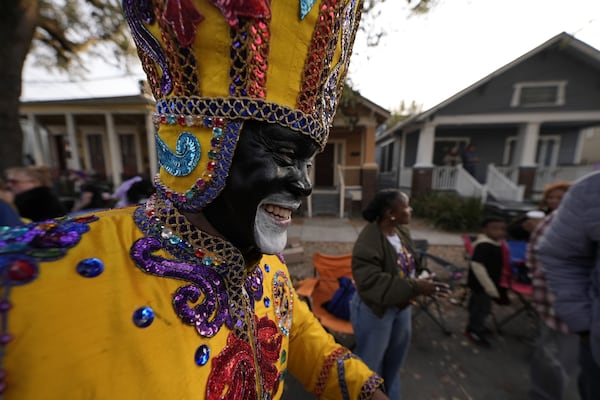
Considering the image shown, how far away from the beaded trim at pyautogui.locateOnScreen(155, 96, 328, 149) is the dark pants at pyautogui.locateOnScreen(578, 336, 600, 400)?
2.43m

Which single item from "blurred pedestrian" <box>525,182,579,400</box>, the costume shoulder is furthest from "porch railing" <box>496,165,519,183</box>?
the costume shoulder

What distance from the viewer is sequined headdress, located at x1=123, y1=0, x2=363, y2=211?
73cm

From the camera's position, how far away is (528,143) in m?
11.4

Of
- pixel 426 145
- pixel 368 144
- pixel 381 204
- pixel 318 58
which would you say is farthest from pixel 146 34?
pixel 426 145

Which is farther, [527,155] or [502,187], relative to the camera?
[527,155]

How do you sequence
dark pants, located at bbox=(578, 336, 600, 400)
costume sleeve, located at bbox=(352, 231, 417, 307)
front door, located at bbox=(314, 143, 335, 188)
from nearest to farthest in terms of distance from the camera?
A: dark pants, located at bbox=(578, 336, 600, 400)
costume sleeve, located at bbox=(352, 231, 417, 307)
front door, located at bbox=(314, 143, 335, 188)

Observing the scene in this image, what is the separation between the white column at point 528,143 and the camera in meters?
11.3

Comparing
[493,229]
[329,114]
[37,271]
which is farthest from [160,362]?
[493,229]

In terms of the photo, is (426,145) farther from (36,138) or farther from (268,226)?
(36,138)

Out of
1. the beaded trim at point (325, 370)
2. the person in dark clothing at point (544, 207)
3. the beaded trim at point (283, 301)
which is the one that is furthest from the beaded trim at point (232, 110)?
the person in dark clothing at point (544, 207)

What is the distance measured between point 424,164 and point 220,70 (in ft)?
40.6

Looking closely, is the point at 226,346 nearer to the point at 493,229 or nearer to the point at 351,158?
the point at 493,229

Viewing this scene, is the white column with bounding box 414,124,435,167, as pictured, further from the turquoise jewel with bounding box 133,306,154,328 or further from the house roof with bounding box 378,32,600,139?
the turquoise jewel with bounding box 133,306,154,328

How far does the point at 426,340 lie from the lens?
3.69 meters
